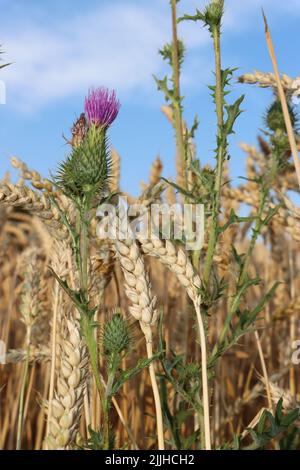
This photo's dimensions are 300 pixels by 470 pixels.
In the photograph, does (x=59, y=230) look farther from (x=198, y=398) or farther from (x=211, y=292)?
(x=198, y=398)

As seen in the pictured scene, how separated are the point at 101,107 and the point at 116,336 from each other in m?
0.60

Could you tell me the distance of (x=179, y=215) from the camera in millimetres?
2256

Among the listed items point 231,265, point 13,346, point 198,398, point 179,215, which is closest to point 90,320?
point 198,398

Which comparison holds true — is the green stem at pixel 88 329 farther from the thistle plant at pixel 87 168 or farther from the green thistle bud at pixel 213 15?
the green thistle bud at pixel 213 15

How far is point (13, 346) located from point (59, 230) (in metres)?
2.51

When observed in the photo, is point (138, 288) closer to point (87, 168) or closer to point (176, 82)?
point (87, 168)

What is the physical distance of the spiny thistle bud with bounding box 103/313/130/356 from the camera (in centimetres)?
169

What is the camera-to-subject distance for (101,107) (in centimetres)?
176

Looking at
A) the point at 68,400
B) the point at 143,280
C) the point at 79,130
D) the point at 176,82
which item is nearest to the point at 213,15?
the point at 176,82

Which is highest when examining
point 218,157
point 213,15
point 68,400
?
point 213,15

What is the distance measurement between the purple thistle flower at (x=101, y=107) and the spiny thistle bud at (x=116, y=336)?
53cm

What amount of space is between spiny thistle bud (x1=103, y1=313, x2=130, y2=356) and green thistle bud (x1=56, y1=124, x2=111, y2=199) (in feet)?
1.11

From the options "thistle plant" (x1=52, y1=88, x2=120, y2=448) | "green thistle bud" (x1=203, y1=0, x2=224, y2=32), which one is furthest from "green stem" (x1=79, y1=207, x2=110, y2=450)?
"green thistle bud" (x1=203, y1=0, x2=224, y2=32)

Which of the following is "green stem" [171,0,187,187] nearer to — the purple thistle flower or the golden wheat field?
the golden wheat field
